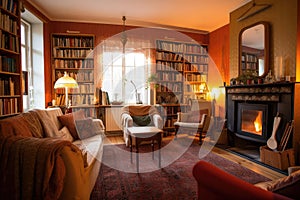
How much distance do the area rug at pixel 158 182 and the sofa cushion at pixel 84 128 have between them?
543 mm

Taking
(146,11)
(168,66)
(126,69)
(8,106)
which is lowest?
(8,106)

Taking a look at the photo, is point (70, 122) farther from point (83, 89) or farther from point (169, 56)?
point (169, 56)

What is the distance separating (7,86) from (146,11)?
9.54 feet

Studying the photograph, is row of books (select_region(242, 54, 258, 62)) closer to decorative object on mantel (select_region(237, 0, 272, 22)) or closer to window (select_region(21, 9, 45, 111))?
decorative object on mantel (select_region(237, 0, 272, 22))

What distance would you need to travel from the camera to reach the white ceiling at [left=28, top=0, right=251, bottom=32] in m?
3.75

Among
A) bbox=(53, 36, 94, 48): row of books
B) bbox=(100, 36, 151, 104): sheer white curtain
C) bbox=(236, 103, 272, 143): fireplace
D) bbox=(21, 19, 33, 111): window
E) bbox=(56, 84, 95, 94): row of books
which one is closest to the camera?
bbox=(236, 103, 272, 143): fireplace

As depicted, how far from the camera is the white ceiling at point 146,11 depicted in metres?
3.75

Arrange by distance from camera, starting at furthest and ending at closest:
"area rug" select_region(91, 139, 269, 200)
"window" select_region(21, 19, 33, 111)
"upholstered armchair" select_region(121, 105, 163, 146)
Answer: "upholstered armchair" select_region(121, 105, 163, 146)
"window" select_region(21, 19, 33, 111)
"area rug" select_region(91, 139, 269, 200)

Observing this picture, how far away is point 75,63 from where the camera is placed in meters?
4.59

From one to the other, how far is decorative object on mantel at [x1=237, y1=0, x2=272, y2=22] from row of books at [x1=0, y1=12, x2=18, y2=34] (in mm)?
3931

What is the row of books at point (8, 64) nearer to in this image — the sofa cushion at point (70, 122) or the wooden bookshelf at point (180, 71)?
the sofa cushion at point (70, 122)

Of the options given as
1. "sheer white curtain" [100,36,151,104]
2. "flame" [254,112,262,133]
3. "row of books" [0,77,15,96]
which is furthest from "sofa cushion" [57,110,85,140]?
"flame" [254,112,262,133]

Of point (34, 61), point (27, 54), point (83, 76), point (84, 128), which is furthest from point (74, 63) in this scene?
point (84, 128)

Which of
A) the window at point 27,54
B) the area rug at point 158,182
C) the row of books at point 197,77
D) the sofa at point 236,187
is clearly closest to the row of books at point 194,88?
the row of books at point 197,77
